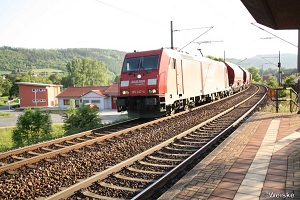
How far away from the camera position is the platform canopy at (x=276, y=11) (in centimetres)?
341

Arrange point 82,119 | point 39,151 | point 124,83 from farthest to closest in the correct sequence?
point 82,119, point 124,83, point 39,151

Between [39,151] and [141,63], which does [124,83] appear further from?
[39,151]

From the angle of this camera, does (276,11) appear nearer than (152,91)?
Yes

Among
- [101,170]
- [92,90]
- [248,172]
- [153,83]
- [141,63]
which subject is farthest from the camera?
[92,90]

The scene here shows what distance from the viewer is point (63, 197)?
14.4ft

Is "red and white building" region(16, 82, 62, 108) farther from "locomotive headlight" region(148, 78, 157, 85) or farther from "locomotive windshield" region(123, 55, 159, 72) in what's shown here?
"locomotive headlight" region(148, 78, 157, 85)

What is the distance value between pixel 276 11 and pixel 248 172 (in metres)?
2.64

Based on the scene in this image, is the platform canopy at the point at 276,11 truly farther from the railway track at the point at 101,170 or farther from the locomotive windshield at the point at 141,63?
the locomotive windshield at the point at 141,63

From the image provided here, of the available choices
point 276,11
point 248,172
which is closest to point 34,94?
point 248,172

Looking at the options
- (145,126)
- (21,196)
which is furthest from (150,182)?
(145,126)

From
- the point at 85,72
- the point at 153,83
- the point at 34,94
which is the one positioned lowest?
the point at 34,94

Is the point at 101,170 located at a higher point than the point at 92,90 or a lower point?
lower

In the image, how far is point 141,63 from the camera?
1293 centimetres

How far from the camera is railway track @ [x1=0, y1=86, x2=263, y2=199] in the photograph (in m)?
4.72
